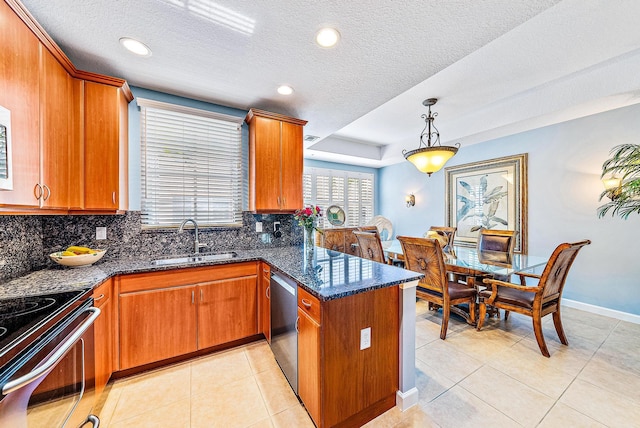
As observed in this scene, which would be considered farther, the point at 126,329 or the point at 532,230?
the point at 532,230

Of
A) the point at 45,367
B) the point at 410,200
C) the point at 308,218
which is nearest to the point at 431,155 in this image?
the point at 308,218

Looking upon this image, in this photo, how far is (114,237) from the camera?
7.29 feet

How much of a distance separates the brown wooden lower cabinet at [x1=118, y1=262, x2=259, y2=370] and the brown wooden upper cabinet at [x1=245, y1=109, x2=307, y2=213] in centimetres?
76

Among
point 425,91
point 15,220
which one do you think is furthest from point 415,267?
point 15,220

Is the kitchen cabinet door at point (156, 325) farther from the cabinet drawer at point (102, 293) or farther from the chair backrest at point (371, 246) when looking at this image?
the chair backrest at point (371, 246)

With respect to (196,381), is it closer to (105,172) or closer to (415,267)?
(105,172)

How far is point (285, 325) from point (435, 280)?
1.72 meters

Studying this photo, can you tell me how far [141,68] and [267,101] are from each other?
1.10m

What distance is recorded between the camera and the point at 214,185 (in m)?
2.69

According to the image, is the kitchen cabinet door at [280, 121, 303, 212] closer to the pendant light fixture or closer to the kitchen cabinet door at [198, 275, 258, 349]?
the kitchen cabinet door at [198, 275, 258, 349]

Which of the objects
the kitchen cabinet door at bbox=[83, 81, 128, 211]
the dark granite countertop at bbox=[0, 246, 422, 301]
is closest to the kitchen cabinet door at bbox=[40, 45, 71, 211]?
the kitchen cabinet door at bbox=[83, 81, 128, 211]

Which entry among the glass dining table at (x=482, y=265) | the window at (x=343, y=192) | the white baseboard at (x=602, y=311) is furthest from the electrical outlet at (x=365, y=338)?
the window at (x=343, y=192)

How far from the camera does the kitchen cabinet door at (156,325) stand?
73.4 inches

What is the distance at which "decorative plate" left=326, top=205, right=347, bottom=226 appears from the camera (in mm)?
5098
